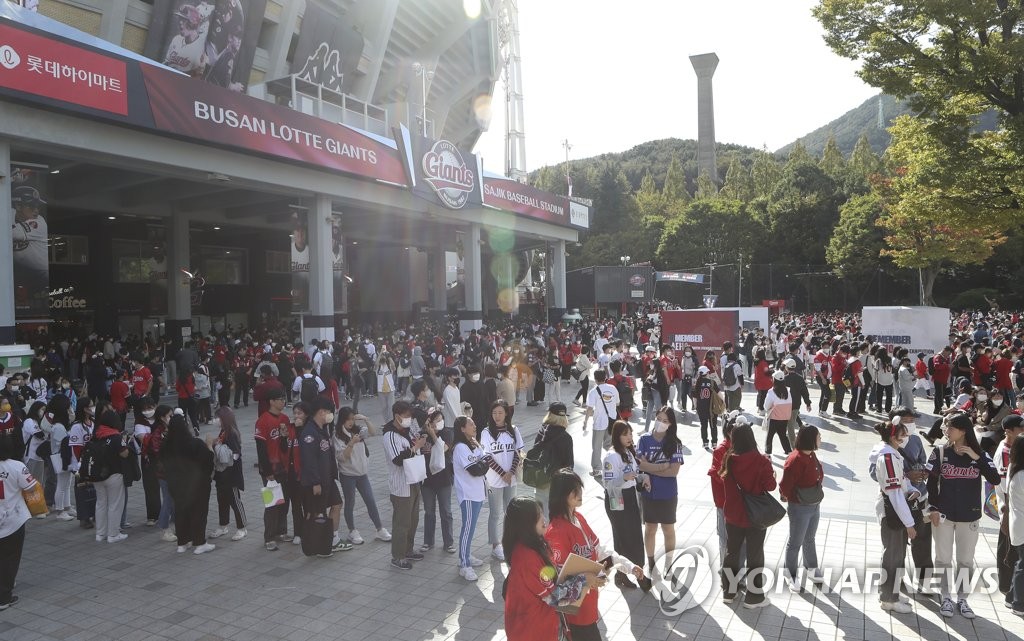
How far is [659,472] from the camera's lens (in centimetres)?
611

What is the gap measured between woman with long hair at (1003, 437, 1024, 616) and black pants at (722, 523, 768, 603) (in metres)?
1.88

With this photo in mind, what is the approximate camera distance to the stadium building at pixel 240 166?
14.5 metres

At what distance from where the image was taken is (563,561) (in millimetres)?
3793

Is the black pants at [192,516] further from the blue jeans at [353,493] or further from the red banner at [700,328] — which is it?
the red banner at [700,328]

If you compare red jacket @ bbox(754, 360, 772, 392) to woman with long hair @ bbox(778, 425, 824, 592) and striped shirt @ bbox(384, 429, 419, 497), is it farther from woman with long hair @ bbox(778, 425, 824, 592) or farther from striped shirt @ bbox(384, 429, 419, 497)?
striped shirt @ bbox(384, 429, 419, 497)

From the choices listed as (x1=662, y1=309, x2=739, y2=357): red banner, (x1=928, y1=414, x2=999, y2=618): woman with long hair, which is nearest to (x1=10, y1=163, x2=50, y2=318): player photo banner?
(x1=662, y1=309, x2=739, y2=357): red banner

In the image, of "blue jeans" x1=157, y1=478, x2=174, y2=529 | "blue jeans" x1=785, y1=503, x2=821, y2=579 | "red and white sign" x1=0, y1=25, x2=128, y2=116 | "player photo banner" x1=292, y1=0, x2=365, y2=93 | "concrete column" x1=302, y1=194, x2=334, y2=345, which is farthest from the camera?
"player photo banner" x1=292, y1=0, x2=365, y2=93

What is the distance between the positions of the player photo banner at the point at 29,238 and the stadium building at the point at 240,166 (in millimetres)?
42

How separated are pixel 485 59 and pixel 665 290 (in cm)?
2502

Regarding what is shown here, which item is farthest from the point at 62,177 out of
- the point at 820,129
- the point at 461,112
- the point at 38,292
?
the point at 820,129

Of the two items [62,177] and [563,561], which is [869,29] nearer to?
[563,561]

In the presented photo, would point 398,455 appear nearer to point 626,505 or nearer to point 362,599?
point 362,599

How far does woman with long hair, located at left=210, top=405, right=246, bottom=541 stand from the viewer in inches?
308

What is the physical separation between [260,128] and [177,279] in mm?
9281
